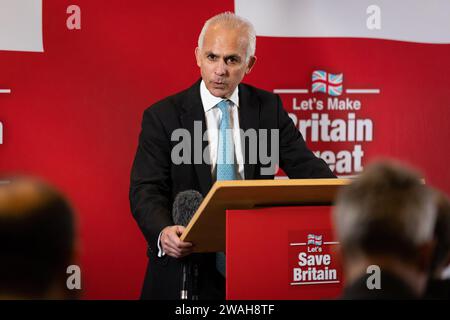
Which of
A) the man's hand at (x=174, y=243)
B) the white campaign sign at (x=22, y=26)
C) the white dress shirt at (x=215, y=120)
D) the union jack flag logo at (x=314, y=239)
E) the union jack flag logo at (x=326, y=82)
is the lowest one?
the man's hand at (x=174, y=243)

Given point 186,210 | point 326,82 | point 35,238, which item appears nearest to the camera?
point 35,238

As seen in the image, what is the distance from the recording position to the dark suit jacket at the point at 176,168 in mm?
3039

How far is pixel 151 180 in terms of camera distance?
3148 millimetres

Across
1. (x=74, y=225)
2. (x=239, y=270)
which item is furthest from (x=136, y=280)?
(x=74, y=225)

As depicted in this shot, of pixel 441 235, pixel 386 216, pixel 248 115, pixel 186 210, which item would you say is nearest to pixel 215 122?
pixel 248 115

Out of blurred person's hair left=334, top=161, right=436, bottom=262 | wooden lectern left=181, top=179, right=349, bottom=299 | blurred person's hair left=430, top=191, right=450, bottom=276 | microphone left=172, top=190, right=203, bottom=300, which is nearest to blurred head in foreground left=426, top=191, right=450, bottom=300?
blurred person's hair left=430, top=191, right=450, bottom=276

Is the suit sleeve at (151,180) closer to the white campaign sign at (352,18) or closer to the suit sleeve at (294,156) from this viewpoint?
the suit sleeve at (294,156)

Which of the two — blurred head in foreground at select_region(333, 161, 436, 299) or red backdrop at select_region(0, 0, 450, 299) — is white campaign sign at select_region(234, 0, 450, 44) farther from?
blurred head in foreground at select_region(333, 161, 436, 299)

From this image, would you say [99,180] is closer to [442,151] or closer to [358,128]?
[358,128]

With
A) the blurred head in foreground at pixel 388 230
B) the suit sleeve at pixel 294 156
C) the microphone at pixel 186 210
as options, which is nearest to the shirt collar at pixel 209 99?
the suit sleeve at pixel 294 156

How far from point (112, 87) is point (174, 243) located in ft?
7.10

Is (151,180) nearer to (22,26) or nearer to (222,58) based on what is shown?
(222,58)

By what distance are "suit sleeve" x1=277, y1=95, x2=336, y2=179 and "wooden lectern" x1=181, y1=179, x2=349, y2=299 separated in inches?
39.9

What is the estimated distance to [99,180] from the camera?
4.62 meters
